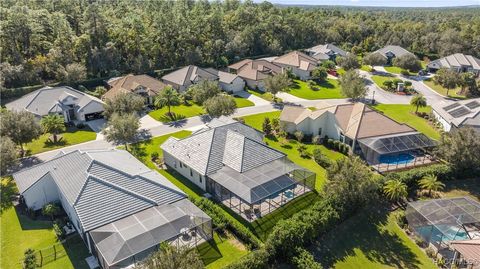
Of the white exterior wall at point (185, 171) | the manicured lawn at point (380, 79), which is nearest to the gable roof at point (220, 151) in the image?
the white exterior wall at point (185, 171)

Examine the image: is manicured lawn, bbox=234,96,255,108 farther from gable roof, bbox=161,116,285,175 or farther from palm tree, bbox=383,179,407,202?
palm tree, bbox=383,179,407,202

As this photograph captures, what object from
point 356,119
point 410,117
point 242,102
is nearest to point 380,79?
point 410,117

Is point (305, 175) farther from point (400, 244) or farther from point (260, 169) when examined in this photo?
point (400, 244)

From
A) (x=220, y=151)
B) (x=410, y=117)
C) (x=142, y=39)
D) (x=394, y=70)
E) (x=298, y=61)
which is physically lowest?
(x=394, y=70)

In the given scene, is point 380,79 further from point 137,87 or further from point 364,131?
point 137,87

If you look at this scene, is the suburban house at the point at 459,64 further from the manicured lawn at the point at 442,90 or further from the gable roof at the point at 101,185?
the gable roof at the point at 101,185

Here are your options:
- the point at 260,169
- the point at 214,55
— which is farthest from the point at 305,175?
the point at 214,55

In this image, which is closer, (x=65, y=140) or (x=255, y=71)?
(x=65, y=140)
